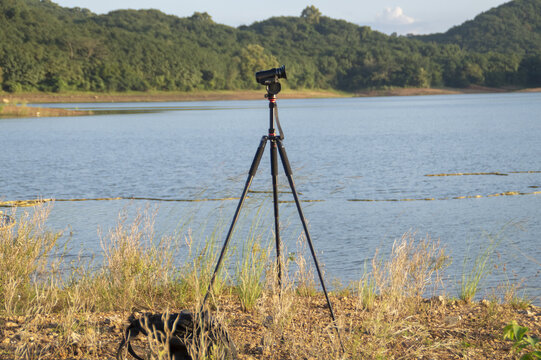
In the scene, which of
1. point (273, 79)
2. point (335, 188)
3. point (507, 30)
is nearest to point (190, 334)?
point (273, 79)

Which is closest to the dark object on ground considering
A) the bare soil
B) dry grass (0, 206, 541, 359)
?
dry grass (0, 206, 541, 359)

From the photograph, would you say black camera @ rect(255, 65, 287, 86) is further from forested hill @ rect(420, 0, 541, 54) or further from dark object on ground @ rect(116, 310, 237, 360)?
forested hill @ rect(420, 0, 541, 54)

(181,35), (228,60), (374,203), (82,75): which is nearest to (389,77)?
(228,60)

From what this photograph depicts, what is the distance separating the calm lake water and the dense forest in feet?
253

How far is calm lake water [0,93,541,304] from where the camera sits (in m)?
7.79

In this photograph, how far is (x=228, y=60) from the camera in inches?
5325

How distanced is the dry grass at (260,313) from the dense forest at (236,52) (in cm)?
9299

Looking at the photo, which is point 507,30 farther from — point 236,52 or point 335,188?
point 335,188

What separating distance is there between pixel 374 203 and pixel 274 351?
310 inches

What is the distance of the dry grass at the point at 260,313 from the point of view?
3.63m

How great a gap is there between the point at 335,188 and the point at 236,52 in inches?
5370

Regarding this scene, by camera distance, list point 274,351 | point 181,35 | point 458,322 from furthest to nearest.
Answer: point 181,35
point 458,322
point 274,351

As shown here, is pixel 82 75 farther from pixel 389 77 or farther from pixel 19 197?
pixel 19 197

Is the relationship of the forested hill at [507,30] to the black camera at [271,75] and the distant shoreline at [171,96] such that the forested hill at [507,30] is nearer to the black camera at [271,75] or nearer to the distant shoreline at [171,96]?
the distant shoreline at [171,96]
